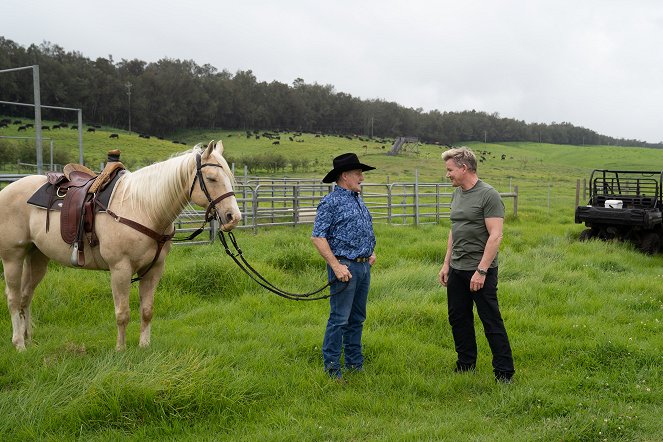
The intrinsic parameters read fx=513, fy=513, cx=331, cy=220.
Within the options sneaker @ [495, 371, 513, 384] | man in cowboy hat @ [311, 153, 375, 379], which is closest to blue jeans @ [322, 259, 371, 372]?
man in cowboy hat @ [311, 153, 375, 379]

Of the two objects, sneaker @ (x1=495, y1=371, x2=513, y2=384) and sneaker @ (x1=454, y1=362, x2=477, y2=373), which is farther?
sneaker @ (x1=454, y1=362, x2=477, y2=373)

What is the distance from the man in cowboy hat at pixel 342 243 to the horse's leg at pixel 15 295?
2854 millimetres

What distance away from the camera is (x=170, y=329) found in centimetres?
517

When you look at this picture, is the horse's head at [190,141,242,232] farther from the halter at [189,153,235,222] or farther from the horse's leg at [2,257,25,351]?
the horse's leg at [2,257,25,351]

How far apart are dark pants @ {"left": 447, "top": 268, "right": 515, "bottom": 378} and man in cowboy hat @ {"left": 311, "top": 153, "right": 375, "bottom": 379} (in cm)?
78

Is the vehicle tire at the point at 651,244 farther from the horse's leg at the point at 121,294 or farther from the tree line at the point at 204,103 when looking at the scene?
the tree line at the point at 204,103

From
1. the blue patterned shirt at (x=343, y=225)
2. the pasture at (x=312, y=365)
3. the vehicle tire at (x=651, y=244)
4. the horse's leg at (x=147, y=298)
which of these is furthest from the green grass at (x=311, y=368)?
the vehicle tire at (x=651, y=244)

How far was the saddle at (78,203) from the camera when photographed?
4355 millimetres

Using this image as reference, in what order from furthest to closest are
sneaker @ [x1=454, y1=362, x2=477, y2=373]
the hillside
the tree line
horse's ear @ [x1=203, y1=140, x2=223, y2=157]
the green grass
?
the tree line → the hillside → sneaker @ [x1=454, y1=362, x2=477, y2=373] → horse's ear @ [x1=203, y1=140, x2=223, y2=157] → the green grass

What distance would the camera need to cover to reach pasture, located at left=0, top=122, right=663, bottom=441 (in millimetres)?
3328

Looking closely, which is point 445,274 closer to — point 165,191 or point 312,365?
point 312,365

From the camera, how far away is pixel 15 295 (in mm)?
4777

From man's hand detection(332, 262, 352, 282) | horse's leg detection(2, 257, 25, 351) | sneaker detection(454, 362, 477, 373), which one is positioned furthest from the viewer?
horse's leg detection(2, 257, 25, 351)

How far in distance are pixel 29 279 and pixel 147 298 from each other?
143cm
